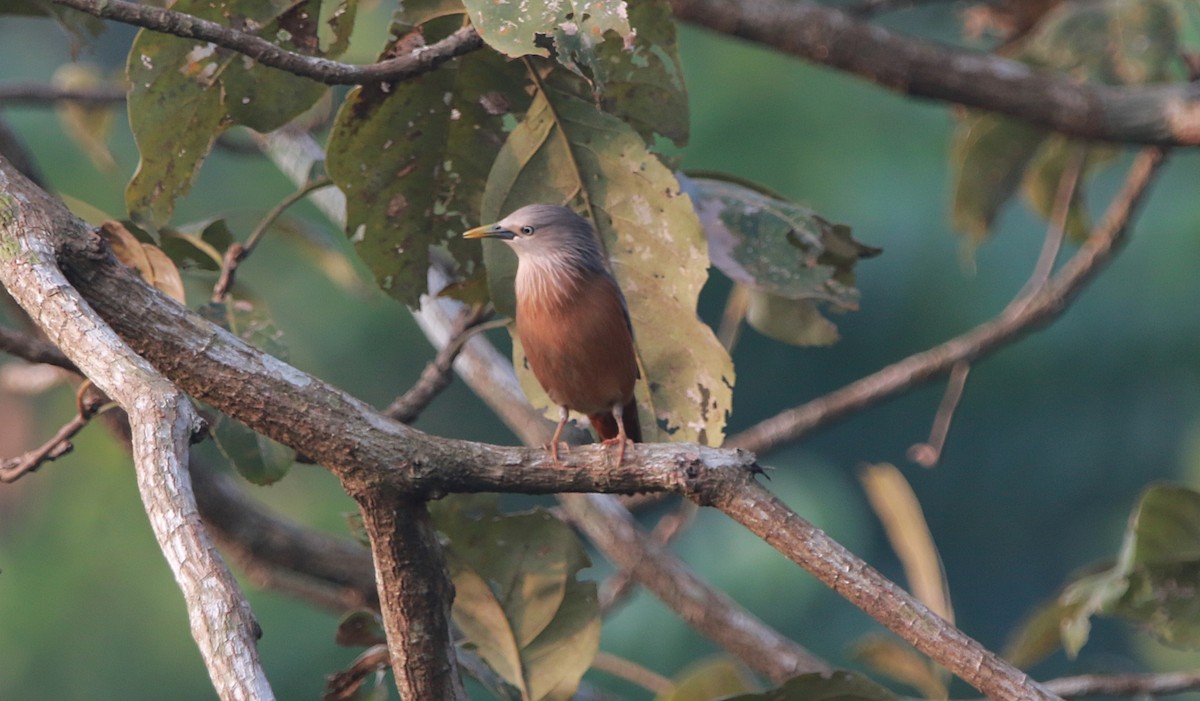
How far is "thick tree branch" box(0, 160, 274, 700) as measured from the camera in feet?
3.81

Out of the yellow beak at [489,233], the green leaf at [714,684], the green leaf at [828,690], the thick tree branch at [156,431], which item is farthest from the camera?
the green leaf at [714,684]

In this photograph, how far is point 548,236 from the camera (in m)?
2.39

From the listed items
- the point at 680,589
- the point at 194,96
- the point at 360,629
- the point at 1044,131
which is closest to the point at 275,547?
the point at 360,629

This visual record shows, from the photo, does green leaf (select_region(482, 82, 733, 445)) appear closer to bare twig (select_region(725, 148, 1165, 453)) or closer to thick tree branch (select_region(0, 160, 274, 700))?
thick tree branch (select_region(0, 160, 274, 700))

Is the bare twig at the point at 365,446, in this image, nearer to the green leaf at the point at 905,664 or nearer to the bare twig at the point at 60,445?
the bare twig at the point at 60,445

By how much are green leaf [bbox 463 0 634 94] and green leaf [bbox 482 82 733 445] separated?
1.04 feet

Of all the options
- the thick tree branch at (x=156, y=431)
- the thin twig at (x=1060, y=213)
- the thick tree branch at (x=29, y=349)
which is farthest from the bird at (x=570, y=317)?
the thin twig at (x=1060, y=213)

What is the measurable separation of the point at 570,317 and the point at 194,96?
798mm

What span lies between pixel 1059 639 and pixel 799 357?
28.9 ft

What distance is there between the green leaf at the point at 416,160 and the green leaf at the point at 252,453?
1.25 ft

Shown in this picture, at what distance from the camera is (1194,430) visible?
33.8ft

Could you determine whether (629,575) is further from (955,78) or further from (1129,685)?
(955,78)

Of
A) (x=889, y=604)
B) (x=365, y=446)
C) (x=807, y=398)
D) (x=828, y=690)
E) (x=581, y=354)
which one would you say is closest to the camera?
(x=889, y=604)

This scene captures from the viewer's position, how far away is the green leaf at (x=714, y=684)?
271cm
